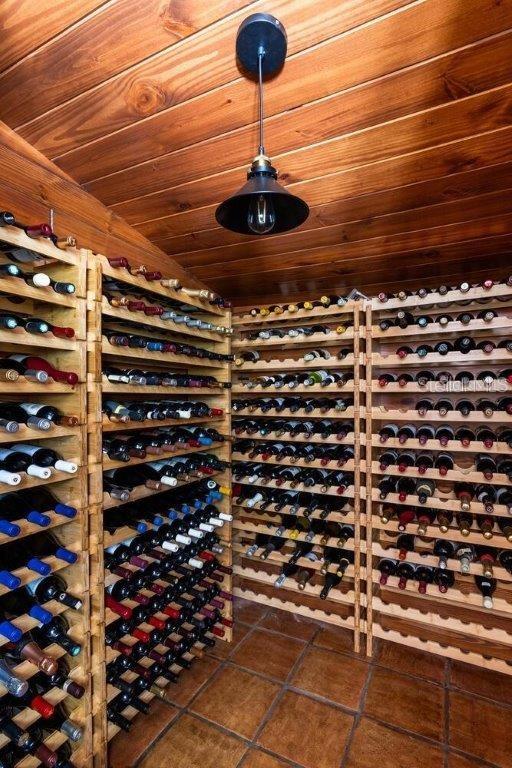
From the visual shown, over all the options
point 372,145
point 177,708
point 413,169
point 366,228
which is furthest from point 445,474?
point 177,708

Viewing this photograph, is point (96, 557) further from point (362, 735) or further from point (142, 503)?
point (362, 735)

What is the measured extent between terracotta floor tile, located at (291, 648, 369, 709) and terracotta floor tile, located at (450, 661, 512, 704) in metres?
0.46

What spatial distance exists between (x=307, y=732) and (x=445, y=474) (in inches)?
50.9

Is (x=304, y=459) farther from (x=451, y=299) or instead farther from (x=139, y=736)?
(x=139, y=736)

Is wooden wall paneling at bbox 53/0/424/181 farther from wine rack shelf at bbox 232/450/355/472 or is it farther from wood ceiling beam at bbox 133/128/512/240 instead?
wine rack shelf at bbox 232/450/355/472

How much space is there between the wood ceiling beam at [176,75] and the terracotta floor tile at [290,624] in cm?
271

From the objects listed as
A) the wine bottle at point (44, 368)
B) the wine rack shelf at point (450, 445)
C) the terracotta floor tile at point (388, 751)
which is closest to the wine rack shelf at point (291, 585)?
the terracotta floor tile at point (388, 751)

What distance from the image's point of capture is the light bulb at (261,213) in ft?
3.39

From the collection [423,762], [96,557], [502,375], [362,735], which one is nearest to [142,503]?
[96,557]

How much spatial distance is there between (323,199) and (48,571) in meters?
1.70

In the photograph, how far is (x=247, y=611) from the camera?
8.52 feet

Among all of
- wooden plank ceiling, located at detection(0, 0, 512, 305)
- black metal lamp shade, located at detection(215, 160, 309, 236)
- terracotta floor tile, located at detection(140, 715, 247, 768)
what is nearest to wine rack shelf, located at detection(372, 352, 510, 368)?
wooden plank ceiling, located at detection(0, 0, 512, 305)

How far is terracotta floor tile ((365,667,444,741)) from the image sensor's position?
5.65 ft

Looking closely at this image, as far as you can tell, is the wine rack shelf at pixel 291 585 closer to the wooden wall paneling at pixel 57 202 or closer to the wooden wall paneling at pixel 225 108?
the wooden wall paneling at pixel 57 202
